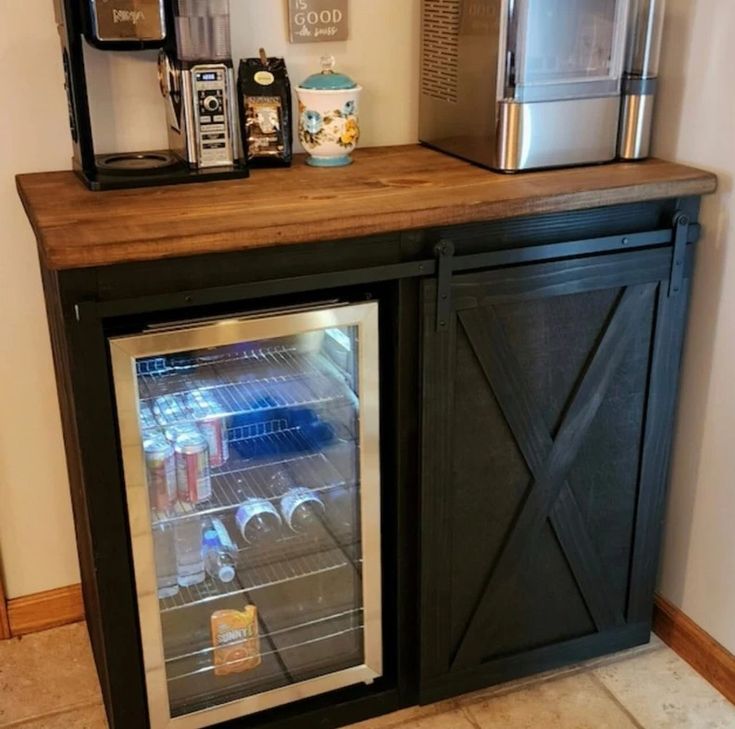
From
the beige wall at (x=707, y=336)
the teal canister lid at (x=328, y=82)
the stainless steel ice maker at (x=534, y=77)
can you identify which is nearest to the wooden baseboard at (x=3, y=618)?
the teal canister lid at (x=328, y=82)

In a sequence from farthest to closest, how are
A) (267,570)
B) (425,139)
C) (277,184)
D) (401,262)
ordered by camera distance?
(425,139), (267,570), (277,184), (401,262)

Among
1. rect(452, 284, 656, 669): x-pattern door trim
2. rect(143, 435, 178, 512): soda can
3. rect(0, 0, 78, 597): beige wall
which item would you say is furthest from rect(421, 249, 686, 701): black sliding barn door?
rect(0, 0, 78, 597): beige wall

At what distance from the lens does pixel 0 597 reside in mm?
2223

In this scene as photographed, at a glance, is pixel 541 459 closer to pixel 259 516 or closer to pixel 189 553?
pixel 259 516

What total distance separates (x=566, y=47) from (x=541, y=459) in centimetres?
82

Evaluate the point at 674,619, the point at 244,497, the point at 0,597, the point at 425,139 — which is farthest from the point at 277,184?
the point at 674,619

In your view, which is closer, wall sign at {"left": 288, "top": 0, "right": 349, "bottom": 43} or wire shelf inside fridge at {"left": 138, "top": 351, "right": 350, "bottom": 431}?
wire shelf inside fridge at {"left": 138, "top": 351, "right": 350, "bottom": 431}

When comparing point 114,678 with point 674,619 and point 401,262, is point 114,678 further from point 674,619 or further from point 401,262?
point 674,619

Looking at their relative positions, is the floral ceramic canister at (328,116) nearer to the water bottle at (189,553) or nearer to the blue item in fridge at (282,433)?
the blue item in fridge at (282,433)

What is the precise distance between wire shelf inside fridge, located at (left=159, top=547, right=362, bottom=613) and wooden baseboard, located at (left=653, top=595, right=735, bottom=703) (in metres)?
0.79

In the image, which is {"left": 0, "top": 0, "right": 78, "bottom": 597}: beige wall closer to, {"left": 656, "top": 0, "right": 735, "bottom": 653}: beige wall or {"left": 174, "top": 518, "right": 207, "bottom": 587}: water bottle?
{"left": 174, "top": 518, "right": 207, "bottom": 587}: water bottle

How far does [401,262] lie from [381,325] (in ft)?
0.47

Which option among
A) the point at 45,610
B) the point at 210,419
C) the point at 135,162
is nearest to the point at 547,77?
the point at 135,162

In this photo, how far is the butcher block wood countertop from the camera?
150 cm
